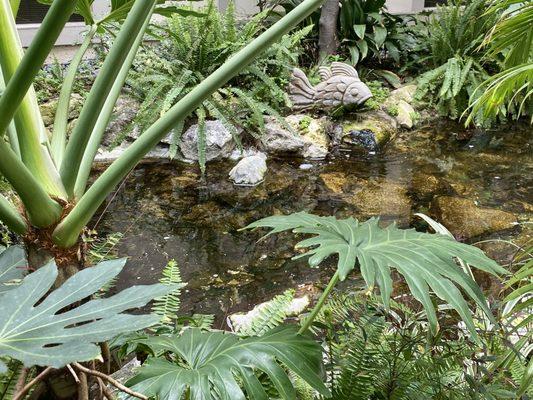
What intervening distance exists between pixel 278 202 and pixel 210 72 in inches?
81.5

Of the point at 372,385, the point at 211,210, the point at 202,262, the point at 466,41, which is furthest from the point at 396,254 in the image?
the point at 466,41

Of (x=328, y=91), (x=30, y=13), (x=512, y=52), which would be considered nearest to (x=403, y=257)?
(x=512, y=52)

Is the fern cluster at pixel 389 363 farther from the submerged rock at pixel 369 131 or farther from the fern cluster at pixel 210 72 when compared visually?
the submerged rock at pixel 369 131

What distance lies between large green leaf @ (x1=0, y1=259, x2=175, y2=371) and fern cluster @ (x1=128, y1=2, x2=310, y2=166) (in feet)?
14.2

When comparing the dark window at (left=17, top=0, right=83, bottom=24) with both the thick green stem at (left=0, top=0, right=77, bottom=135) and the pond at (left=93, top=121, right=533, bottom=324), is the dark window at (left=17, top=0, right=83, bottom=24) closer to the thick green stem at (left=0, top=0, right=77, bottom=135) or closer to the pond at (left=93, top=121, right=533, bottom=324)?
the pond at (left=93, top=121, right=533, bottom=324)

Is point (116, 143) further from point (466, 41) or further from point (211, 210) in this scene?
point (466, 41)

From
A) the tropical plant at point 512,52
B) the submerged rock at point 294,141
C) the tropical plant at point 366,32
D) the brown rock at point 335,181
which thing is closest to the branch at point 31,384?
the tropical plant at point 512,52

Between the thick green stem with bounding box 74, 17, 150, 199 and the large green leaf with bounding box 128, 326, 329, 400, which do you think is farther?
the thick green stem with bounding box 74, 17, 150, 199

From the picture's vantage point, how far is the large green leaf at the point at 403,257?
0.81 metres

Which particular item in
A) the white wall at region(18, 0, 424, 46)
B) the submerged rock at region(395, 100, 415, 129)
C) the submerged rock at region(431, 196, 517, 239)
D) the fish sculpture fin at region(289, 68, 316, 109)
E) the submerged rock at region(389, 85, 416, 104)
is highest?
the white wall at region(18, 0, 424, 46)

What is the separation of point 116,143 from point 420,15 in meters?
6.26

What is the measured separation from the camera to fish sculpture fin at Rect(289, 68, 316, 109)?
5887 millimetres

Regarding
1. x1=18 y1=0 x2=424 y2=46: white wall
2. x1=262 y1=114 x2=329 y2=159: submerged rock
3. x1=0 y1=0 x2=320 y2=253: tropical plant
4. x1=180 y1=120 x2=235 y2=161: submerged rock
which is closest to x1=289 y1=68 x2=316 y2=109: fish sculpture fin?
x1=262 y1=114 x2=329 y2=159: submerged rock

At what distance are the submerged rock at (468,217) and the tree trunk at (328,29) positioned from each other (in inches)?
136
